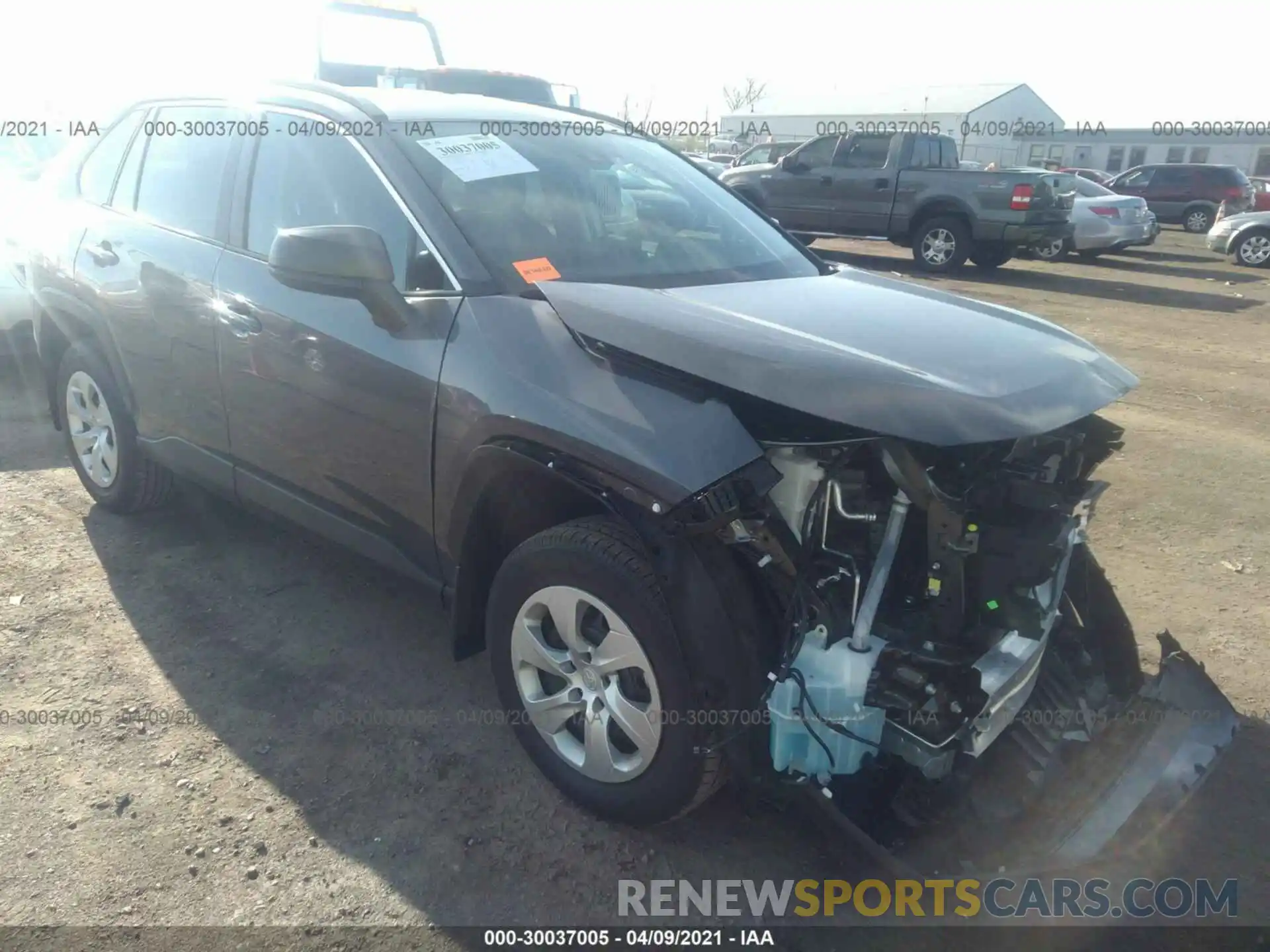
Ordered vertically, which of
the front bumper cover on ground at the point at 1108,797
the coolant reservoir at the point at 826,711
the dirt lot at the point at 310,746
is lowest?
the dirt lot at the point at 310,746

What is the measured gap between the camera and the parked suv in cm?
2212

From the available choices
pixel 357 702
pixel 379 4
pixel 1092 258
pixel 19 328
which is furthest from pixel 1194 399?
pixel 1092 258

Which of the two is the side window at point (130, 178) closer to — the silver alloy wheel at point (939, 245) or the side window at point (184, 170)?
the side window at point (184, 170)

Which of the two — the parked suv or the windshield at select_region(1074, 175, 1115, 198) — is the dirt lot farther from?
the parked suv

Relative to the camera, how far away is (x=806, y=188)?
1441 cm

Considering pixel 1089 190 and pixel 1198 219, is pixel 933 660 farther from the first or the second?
pixel 1198 219

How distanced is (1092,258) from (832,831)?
56.7 feet

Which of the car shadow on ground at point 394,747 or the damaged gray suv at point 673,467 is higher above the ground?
the damaged gray suv at point 673,467

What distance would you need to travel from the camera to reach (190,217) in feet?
11.7

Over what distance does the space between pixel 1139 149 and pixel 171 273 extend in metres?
56.6

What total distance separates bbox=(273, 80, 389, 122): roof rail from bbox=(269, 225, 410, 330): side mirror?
24.1 inches

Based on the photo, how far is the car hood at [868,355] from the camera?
6.86ft

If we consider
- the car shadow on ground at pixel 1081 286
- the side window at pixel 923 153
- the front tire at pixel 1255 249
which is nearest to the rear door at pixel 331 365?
the car shadow on ground at pixel 1081 286

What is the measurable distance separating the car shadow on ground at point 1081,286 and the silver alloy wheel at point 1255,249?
4.40 m
